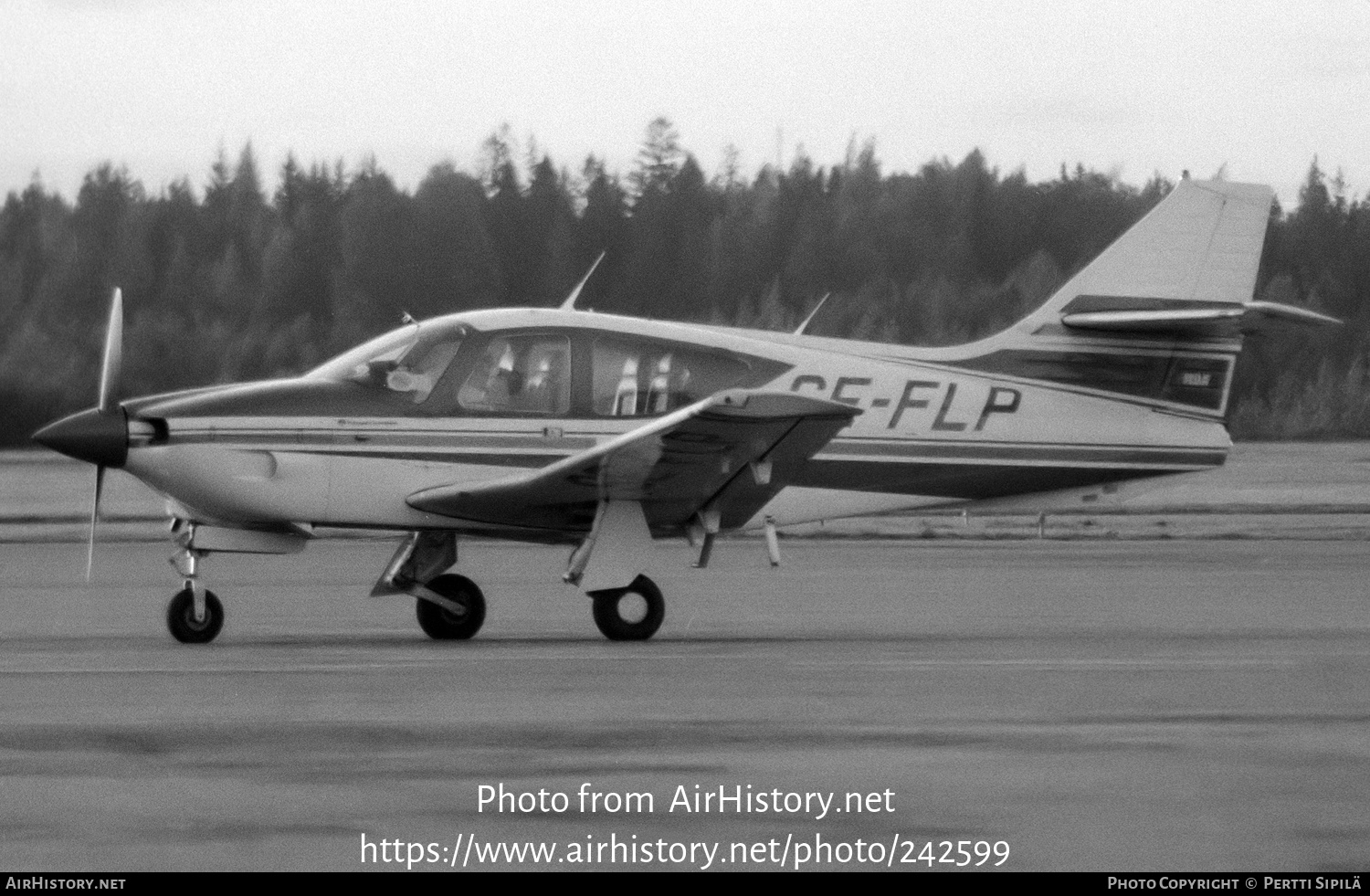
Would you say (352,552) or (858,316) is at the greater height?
(858,316)

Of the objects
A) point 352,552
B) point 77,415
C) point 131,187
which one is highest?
point 131,187

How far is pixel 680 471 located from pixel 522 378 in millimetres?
1224

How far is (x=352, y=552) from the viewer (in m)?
22.4

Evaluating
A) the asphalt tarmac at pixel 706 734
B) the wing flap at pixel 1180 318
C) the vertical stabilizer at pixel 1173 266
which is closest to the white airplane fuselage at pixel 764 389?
the wing flap at pixel 1180 318

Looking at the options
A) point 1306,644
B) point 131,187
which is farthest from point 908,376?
point 131,187

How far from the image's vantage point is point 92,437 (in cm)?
1165

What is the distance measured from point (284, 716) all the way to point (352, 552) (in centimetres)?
1408

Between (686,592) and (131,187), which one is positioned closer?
(686,592)

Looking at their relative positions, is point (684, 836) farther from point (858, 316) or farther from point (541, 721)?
point (858, 316)

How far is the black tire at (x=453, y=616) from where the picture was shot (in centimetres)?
1253

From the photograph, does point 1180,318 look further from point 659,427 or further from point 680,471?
point 659,427

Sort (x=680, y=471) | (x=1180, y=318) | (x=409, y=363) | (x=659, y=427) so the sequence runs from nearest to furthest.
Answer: (x=659, y=427)
(x=680, y=471)
(x=409, y=363)
(x=1180, y=318)

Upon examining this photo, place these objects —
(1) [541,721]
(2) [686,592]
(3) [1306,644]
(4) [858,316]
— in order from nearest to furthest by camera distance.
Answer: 1. (1) [541,721]
2. (3) [1306,644]
3. (2) [686,592]
4. (4) [858,316]

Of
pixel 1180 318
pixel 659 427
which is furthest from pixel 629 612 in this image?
pixel 1180 318
